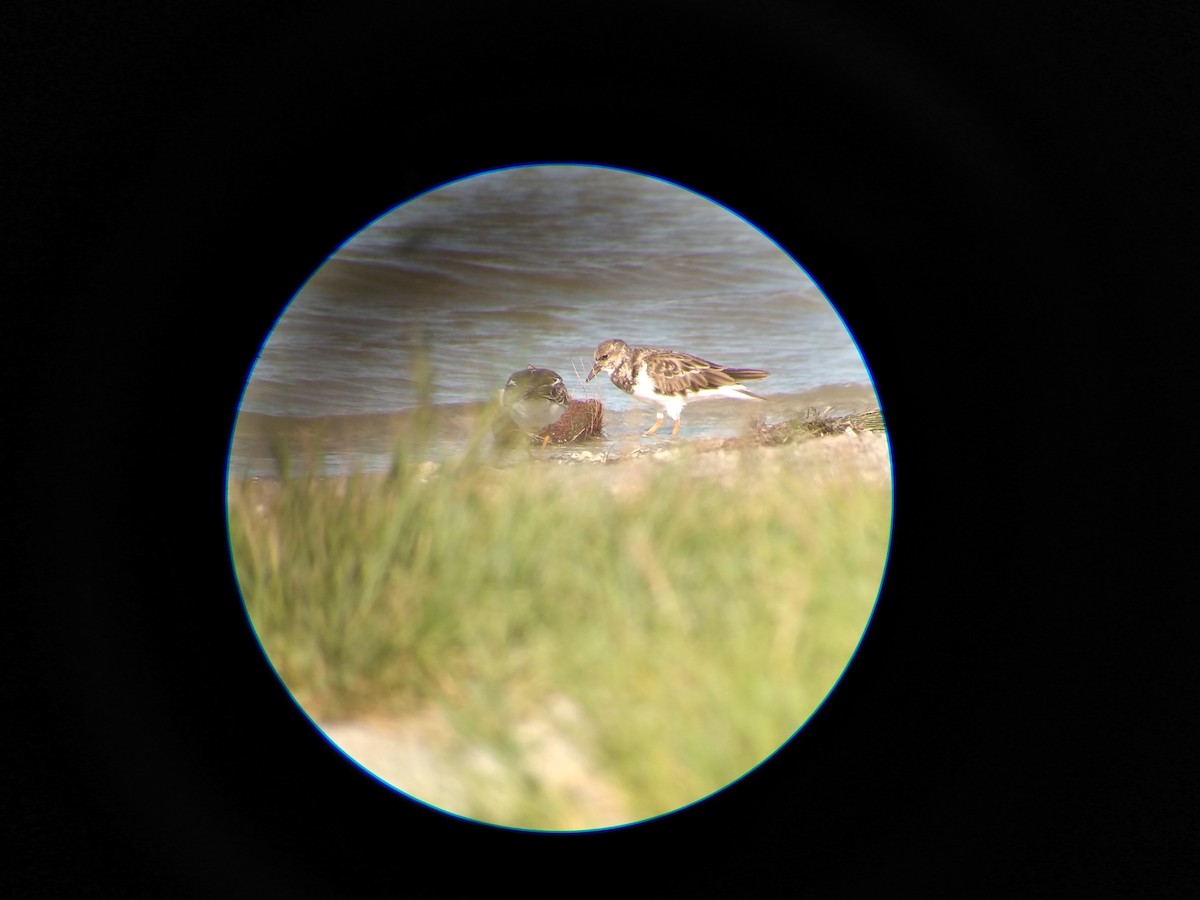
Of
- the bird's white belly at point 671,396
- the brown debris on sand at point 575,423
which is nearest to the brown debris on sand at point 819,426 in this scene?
the bird's white belly at point 671,396

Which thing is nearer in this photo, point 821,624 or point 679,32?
point 679,32

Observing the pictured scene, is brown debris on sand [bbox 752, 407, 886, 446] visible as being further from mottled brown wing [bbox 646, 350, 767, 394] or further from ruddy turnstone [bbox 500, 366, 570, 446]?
ruddy turnstone [bbox 500, 366, 570, 446]

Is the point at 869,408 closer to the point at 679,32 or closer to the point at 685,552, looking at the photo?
the point at 685,552

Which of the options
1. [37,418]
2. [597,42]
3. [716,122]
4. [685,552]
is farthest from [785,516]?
[37,418]

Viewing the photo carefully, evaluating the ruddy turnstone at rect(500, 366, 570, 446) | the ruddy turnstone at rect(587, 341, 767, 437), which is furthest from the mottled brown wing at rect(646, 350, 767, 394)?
the ruddy turnstone at rect(500, 366, 570, 446)

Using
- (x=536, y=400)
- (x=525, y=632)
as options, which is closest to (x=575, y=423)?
(x=536, y=400)

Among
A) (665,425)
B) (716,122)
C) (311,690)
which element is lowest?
(311,690)

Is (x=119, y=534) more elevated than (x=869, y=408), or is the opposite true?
(x=869, y=408)

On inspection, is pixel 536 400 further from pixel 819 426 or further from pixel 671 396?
pixel 819 426
